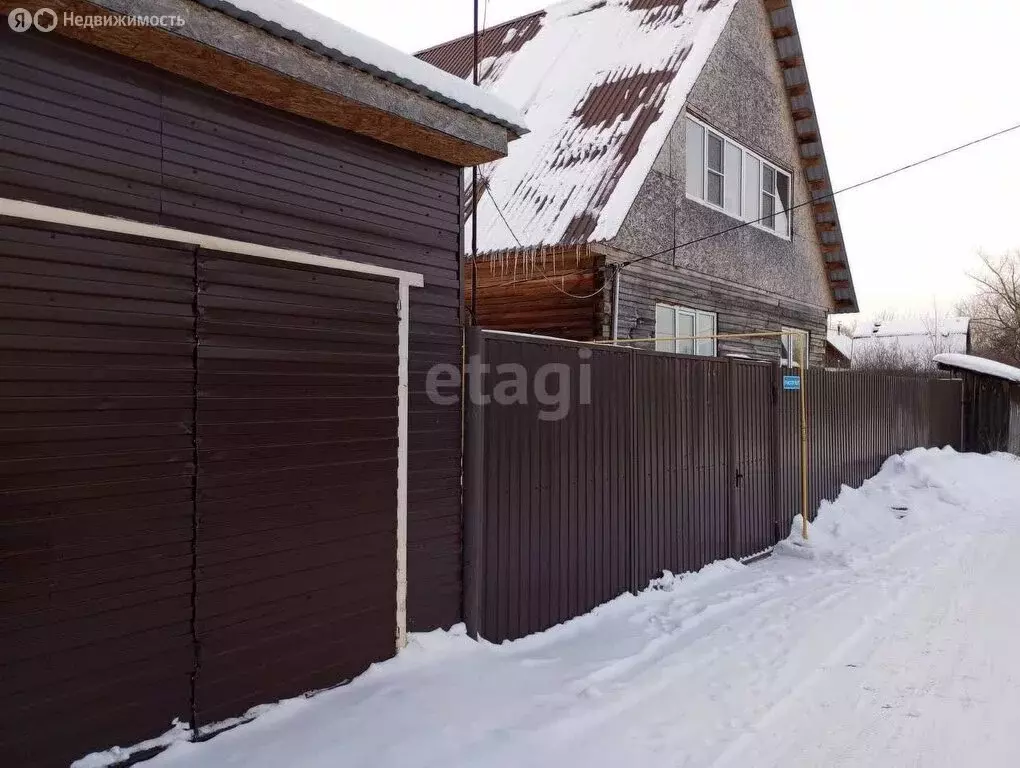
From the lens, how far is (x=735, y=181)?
12555 millimetres

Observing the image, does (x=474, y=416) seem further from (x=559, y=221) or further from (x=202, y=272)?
(x=559, y=221)

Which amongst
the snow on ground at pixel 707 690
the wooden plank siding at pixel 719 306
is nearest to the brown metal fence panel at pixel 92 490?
the snow on ground at pixel 707 690

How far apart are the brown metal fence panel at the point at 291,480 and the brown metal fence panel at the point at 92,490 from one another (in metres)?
0.16

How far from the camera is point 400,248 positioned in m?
4.86

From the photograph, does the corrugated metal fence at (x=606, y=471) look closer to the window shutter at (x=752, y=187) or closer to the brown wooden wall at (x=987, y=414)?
the window shutter at (x=752, y=187)

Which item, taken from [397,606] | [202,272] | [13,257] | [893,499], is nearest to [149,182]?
[202,272]

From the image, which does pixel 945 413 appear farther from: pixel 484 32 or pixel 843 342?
pixel 843 342

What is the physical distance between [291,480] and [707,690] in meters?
2.95

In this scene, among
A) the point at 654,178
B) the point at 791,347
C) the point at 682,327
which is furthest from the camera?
the point at 791,347

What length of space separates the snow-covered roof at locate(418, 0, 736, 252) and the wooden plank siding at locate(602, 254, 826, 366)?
1186 mm

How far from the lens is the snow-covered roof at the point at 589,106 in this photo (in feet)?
31.9

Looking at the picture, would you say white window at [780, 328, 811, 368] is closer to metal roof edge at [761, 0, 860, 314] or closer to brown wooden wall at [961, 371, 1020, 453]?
metal roof edge at [761, 0, 860, 314]

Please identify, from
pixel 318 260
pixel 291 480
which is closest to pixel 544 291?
pixel 318 260

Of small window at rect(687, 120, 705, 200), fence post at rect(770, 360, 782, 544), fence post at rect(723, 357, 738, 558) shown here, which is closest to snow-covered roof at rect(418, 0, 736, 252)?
small window at rect(687, 120, 705, 200)
